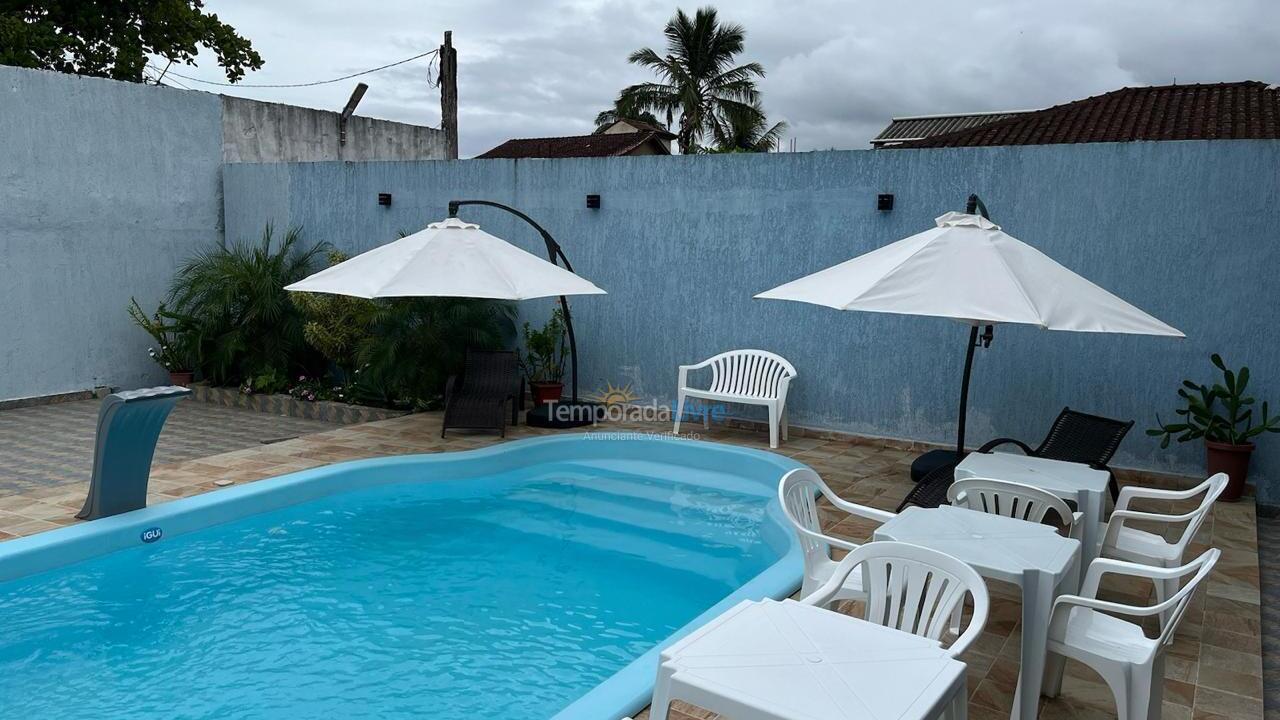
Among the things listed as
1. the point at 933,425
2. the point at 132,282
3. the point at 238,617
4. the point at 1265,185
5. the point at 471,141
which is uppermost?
the point at 471,141

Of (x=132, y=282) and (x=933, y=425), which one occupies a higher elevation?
(x=132, y=282)

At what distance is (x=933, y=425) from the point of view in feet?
27.5

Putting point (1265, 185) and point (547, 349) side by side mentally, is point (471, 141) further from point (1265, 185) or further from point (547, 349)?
point (1265, 185)

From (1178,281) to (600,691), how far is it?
6164mm

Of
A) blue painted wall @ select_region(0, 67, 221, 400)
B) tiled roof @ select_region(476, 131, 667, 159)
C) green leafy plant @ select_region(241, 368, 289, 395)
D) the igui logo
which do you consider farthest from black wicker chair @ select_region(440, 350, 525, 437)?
tiled roof @ select_region(476, 131, 667, 159)

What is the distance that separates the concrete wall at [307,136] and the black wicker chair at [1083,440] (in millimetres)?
11159

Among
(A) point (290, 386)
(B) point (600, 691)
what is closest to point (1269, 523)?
(B) point (600, 691)

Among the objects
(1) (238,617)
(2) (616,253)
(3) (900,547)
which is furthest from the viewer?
(2) (616,253)

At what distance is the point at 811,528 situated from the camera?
4.48 meters

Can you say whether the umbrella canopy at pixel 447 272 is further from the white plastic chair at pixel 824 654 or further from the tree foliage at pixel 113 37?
the tree foliage at pixel 113 37

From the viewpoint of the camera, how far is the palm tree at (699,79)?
111 feet

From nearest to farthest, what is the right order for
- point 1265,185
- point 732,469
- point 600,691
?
point 600,691
point 1265,185
point 732,469

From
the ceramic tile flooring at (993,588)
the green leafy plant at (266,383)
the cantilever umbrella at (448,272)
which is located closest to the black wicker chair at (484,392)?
the ceramic tile flooring at (993,588)

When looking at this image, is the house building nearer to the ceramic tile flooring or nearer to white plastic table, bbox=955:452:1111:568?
the ceramic tile flooring
